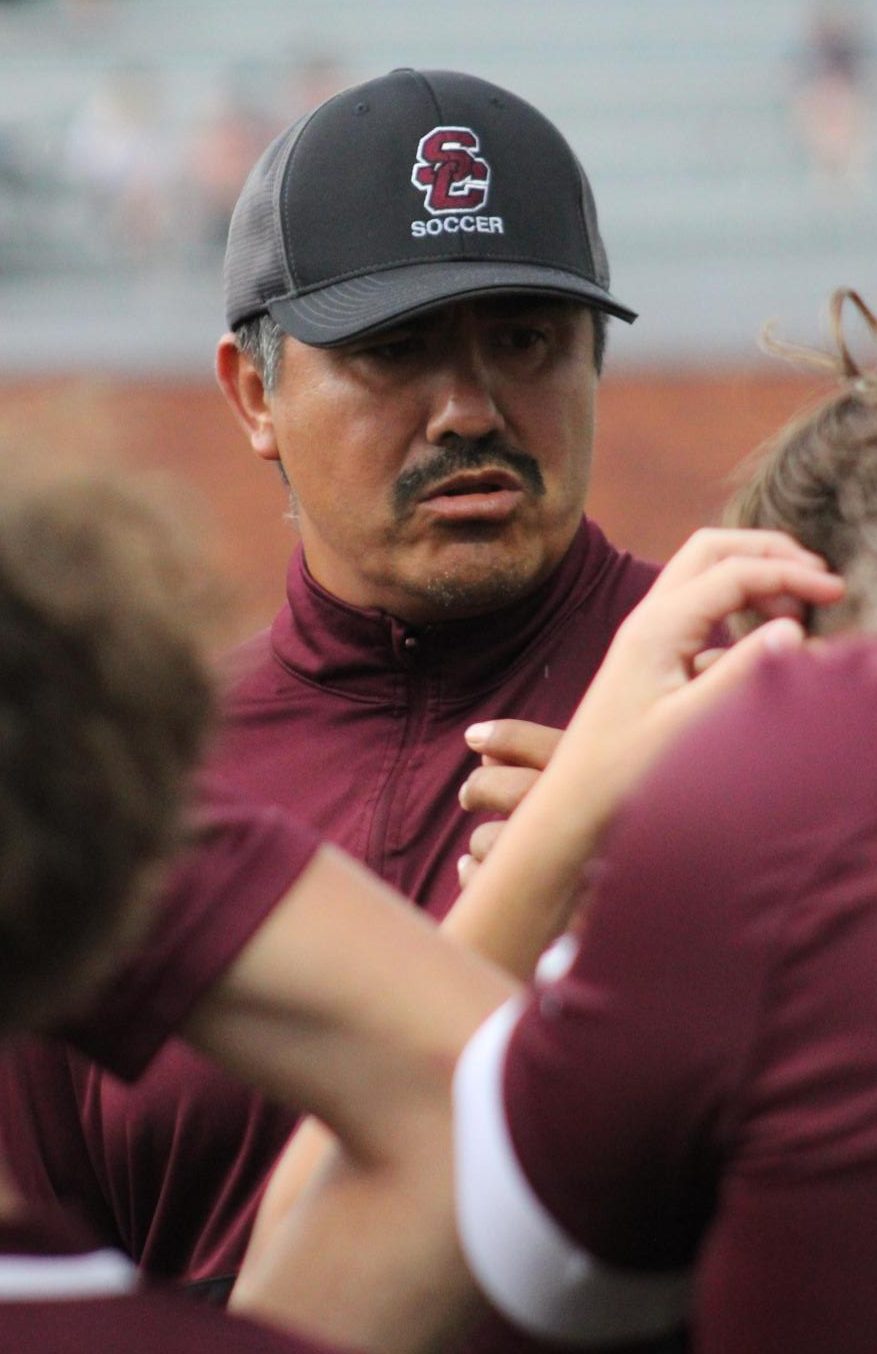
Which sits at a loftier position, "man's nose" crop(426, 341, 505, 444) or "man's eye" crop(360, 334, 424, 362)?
"man's eye" crop(360, 334, 424, 362)

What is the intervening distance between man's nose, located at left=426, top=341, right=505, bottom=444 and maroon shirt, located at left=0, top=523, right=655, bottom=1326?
20cm

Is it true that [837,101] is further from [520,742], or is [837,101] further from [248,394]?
[520,742]

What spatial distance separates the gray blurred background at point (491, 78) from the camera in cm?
1212

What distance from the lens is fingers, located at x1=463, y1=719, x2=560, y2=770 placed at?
189 cm

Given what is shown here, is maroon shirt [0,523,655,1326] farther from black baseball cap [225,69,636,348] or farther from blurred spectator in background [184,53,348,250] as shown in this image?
blurred spectator in background [184,53,348,250]

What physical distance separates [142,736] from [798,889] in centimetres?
34

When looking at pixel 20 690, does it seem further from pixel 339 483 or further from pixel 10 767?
pixel 339 483

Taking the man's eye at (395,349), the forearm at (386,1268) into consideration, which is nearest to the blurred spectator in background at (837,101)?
the man's eye at (395,349)

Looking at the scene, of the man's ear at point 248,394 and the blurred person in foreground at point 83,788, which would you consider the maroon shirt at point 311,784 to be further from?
the blurred person in foreground at point 83,788

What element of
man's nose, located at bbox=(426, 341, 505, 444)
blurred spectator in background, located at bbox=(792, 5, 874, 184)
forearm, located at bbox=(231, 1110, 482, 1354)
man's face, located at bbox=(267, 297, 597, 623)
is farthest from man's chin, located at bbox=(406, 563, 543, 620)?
blurred spectator in background, located at bbox=(792, 5, 874, 184)

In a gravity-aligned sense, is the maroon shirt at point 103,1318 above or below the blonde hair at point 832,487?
below

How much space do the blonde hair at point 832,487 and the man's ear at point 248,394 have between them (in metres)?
0.90

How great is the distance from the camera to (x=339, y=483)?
2.31 m

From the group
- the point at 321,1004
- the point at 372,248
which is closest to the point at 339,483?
the point at 372,248
